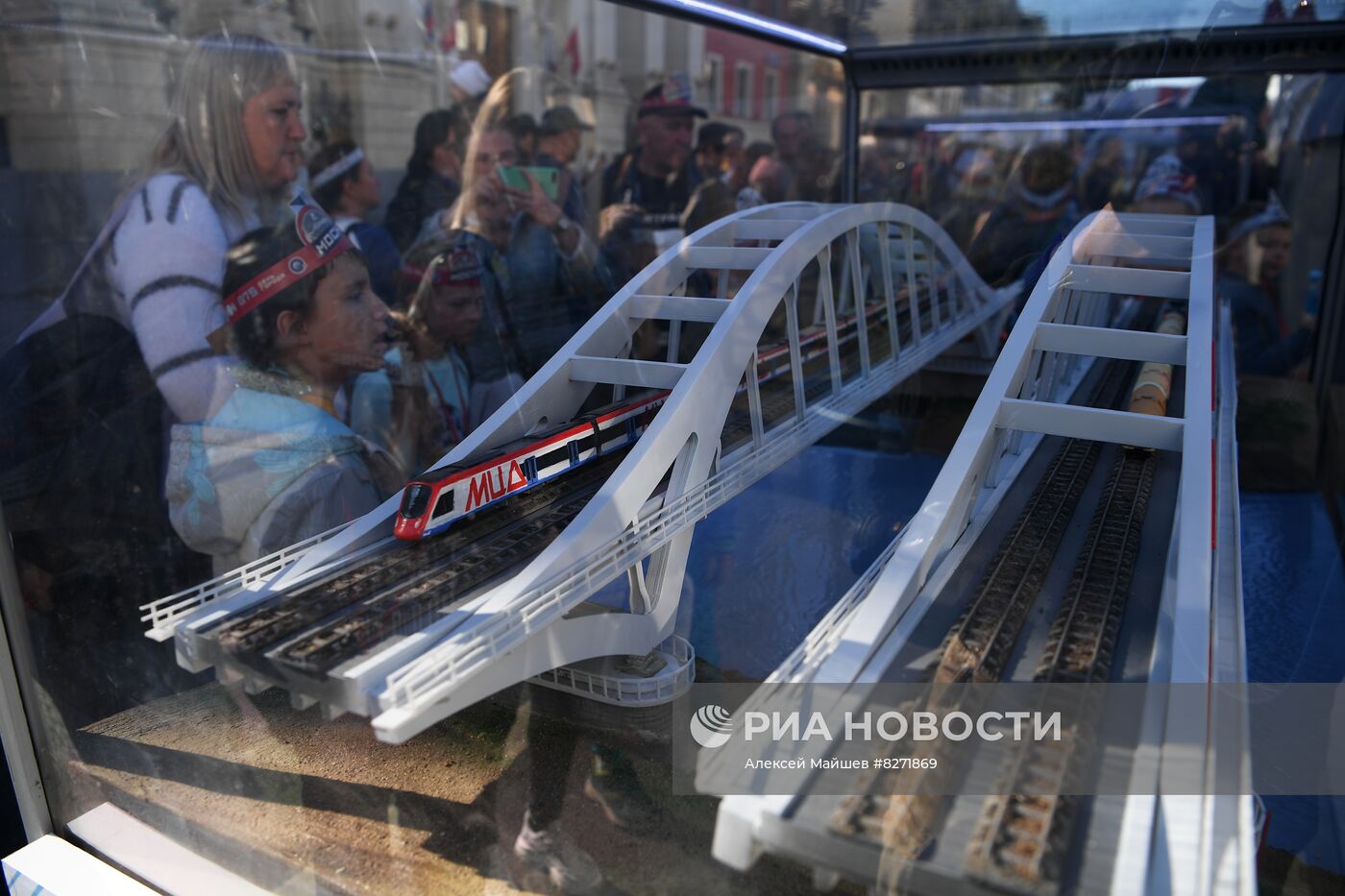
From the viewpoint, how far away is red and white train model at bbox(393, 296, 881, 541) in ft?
22.0

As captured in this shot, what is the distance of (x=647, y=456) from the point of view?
714 centimetres

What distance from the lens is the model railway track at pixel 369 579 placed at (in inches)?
219

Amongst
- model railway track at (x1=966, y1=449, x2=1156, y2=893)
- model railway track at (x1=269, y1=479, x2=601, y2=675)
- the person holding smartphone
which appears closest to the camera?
model railway track at (x1=966, y1=449, x2=1156, y2=893)

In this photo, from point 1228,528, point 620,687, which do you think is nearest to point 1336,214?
point 1228,528

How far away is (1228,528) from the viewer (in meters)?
6.66

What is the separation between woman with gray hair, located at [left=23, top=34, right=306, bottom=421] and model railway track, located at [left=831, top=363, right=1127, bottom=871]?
22.7 ft

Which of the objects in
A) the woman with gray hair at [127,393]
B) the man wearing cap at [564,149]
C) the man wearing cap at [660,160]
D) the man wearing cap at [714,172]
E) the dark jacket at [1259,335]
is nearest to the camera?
the woman with gray hair at [127,393]

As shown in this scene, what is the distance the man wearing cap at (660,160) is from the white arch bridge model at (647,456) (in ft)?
7.05

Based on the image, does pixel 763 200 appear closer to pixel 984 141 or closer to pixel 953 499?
pixel 984 141

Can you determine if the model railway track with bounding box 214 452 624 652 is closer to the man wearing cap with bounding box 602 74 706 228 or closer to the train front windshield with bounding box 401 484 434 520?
the train front windshield with bounding box 401 484 434 520

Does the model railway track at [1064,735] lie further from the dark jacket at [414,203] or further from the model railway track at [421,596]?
the dark jacket at [414,203]

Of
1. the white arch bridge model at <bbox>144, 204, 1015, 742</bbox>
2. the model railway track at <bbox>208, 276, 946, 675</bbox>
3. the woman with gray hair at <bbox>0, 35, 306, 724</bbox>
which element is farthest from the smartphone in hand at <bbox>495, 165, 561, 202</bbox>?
the model railway track at <bbox>208, 276, 946, 675</bbox>

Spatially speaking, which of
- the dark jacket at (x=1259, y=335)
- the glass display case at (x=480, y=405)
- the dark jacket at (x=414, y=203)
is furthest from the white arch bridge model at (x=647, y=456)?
the dark jacket at (x=1259, y=335)

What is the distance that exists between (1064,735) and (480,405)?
8.14 meters
